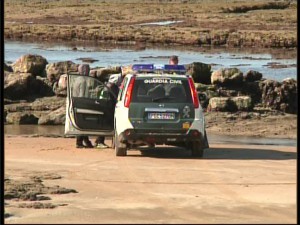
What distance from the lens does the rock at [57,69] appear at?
28.4 meters

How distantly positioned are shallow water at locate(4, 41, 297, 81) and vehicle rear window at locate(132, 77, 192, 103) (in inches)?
811

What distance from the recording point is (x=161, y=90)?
16797mm

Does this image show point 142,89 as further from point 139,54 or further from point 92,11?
point 92,11

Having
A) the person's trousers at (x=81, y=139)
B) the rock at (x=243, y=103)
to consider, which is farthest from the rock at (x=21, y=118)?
the person's trousers at (x=81, y=139)

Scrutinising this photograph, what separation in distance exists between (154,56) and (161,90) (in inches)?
1242

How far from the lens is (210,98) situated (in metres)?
25.7

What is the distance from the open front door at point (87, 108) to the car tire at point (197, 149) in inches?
64.3

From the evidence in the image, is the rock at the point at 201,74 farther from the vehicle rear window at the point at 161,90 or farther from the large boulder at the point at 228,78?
the vehicle rear window at the point at 161,90

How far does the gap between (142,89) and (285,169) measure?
119 inches

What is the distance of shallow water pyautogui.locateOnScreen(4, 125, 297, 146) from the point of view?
21.2m

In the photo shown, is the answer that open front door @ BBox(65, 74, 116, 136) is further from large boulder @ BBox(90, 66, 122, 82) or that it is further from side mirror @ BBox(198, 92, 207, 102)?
large boulder @ BBox(90, 66, 122, 82)

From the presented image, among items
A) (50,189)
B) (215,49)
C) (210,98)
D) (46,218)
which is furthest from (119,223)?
(215,49)

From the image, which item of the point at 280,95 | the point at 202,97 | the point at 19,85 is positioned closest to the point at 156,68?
the point at 202,97

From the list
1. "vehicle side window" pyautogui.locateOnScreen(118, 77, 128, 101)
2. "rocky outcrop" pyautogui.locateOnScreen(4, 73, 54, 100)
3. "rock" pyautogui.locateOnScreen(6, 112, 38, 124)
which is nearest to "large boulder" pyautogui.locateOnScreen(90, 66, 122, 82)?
"rocky outcrop" pyautogui.locateOnScreen(4, 73, 54, 100)
